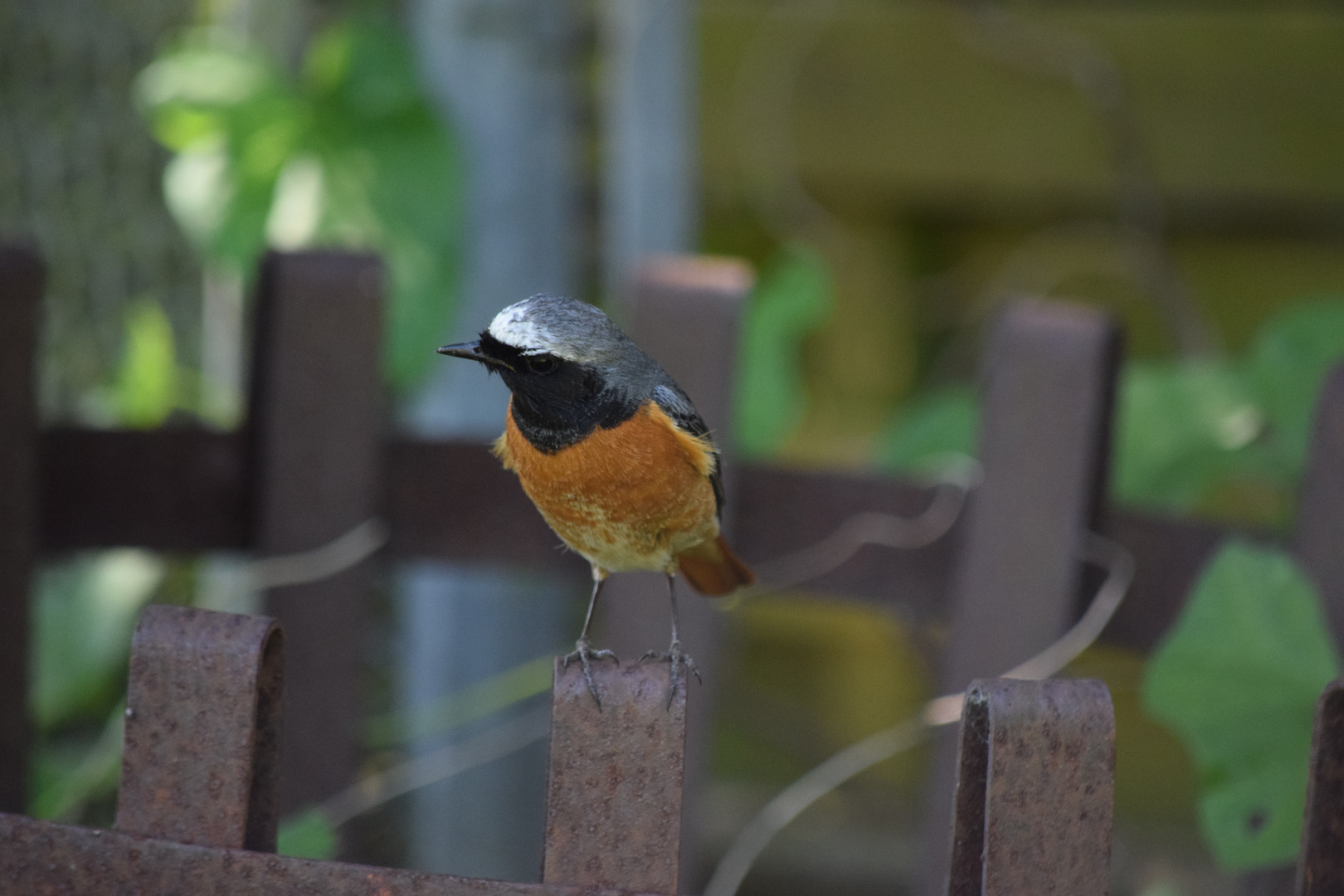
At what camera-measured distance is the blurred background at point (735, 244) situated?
2514 millimetres

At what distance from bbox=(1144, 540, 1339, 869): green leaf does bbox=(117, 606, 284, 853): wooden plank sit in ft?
3.70

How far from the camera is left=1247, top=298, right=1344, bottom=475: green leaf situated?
2182 millimetres

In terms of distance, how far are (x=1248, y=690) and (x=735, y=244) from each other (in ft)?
8.56

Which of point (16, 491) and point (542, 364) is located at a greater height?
point (542, 364)

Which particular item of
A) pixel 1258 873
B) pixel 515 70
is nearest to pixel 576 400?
pixel 1258 873

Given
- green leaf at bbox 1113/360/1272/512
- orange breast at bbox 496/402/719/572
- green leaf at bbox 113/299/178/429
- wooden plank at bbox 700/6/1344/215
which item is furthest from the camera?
wooden plank at bbox 700/6/1344/215

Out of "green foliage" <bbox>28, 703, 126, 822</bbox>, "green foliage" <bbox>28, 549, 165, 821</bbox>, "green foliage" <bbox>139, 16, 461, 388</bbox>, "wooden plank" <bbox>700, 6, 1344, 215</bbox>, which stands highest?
"wooden plank" <bbox>700, 6, 1344, 215</bbox>

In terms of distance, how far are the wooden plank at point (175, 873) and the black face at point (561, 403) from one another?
528 millimetres

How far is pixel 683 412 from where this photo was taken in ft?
5.03

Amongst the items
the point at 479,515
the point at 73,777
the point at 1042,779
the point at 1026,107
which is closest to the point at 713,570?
the point at 479,515

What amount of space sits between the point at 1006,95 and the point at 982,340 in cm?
69

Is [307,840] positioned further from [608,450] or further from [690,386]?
[690,386]

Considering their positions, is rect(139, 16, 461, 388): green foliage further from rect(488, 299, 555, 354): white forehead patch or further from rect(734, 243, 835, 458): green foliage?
rect(488, 299, 555, 354): white forehead patch

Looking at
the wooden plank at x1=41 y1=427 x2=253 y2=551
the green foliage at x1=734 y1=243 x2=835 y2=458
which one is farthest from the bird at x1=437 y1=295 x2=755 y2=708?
the green foliage at x1=734 y1=243 x2=835 y2=458
